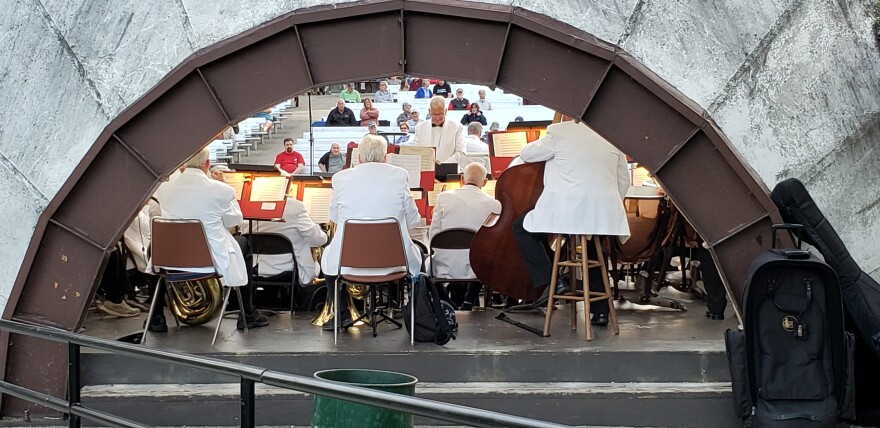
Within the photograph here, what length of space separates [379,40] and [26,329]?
11.4 feet

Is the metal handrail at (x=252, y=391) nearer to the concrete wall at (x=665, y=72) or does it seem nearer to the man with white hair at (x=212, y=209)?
the concrete wall at (x=665, y=72)

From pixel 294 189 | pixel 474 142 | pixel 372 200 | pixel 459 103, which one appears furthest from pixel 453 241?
pixel 459 103

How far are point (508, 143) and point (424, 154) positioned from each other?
0.77 meters

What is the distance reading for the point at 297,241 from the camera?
952 cm

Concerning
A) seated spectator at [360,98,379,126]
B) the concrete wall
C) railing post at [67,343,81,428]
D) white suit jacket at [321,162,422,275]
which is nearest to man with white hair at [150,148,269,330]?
white suit jacket at [321,162,422,275]

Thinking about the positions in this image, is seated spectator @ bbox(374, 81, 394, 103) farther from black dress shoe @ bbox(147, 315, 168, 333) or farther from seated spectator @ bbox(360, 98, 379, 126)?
black dress shoe @ bbox(147, 315, 168, 333)

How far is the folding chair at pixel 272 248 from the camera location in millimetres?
9445

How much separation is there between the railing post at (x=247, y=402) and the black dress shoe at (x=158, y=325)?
16.5 feet

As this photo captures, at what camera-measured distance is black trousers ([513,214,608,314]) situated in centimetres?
853

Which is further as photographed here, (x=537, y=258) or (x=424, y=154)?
(x=424, y=154)

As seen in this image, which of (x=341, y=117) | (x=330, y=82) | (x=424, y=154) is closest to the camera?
(x=330, y=82)

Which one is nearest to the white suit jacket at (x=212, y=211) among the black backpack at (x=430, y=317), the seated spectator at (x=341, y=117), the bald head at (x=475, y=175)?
the black backpack at (x=430, y=317)

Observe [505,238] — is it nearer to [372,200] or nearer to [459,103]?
[372,200]

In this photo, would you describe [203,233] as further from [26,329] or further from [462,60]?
[26,329]
